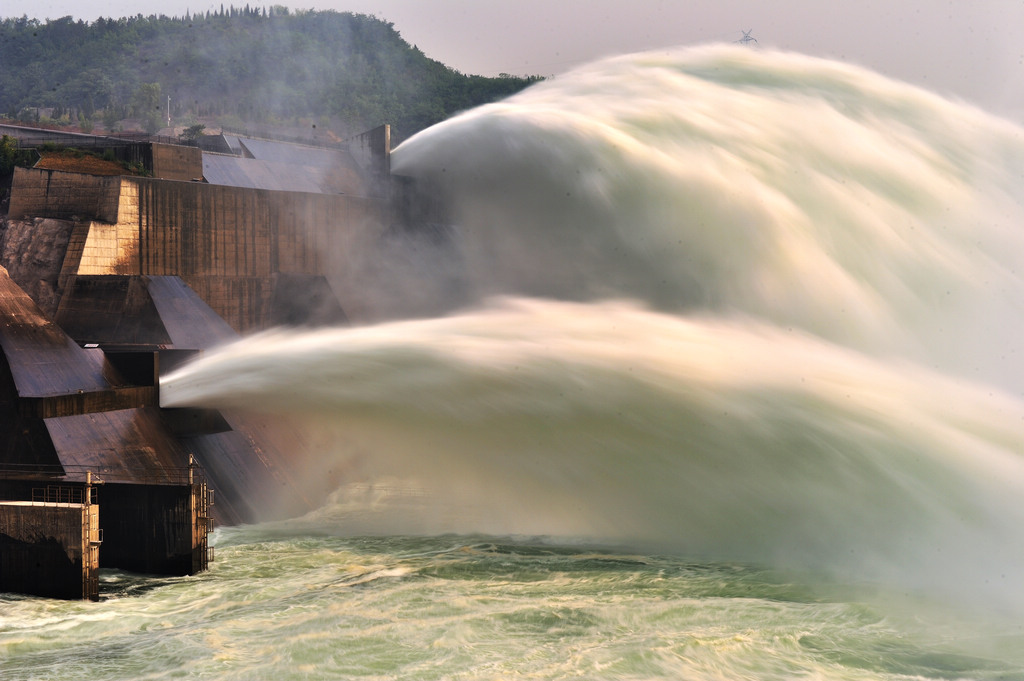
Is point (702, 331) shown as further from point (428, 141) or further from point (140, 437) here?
point (428, 141)

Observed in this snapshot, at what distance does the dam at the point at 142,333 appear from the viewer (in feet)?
67.1

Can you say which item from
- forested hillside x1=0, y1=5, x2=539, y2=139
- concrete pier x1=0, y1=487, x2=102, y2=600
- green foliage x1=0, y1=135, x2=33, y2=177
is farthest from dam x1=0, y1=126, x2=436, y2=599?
forested hillside x1=0, y1=5, x2=539, y2=139

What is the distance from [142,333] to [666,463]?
15.1 meters

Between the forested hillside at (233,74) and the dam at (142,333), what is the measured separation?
65072 millimetres

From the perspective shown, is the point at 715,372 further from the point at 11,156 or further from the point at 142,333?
the point at 11,156

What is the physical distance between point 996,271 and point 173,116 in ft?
385

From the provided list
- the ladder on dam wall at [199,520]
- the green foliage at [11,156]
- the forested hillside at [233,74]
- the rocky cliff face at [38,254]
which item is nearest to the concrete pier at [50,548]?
the ladder on dam wall at [199,520]

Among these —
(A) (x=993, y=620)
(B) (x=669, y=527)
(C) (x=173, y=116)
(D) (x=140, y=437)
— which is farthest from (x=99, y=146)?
(C) (x=173, y=116)

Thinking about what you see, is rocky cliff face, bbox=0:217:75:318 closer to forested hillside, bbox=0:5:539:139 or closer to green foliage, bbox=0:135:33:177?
green foliage, bbox=0:135:33:177

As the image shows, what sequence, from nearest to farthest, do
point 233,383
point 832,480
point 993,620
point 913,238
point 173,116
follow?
point 993,620 < point 832,480 < point 233,383 < point 913,238 < point 173,116

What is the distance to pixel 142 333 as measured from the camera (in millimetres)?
28000

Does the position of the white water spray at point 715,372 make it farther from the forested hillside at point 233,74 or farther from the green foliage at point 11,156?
the forested hillside at point 233,74

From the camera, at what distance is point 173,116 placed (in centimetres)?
12862

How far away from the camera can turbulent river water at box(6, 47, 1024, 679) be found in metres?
17.0
